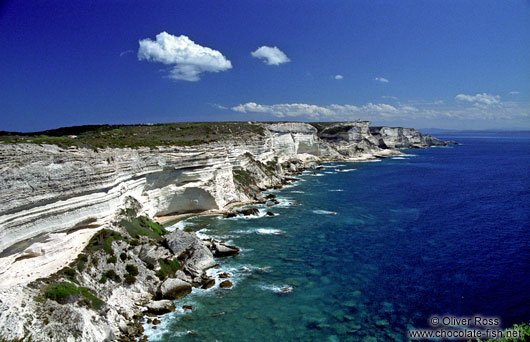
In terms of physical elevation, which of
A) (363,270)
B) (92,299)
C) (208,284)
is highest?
(92,299)

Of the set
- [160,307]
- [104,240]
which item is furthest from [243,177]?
[160,307]

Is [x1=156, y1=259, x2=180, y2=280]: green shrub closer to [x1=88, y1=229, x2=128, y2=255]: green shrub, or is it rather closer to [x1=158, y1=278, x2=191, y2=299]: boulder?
[x1=158, y1=278, x2=191, y2=299]: boulder

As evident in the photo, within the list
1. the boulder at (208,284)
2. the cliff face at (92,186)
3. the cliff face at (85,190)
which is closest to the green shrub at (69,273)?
the cliff face at (85,190)

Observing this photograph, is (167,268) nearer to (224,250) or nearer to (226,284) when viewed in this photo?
(226,284)

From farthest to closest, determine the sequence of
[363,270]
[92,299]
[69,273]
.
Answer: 1. [363,270]
2. [69,273]
3. [92,299]

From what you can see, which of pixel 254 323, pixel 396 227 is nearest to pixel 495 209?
pixel 396 227

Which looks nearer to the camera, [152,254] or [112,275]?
[112,275]

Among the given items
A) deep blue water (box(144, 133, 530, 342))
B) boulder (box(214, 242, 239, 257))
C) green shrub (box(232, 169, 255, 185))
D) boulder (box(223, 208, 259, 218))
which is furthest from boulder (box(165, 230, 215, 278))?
green shrub (box(232, 169, 255, 185))
